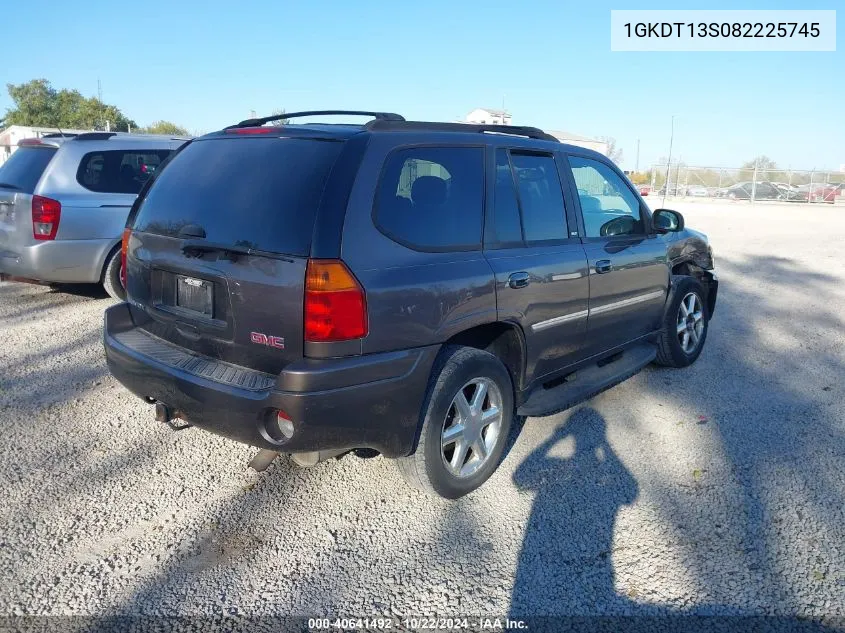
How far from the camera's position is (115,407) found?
4.47 m

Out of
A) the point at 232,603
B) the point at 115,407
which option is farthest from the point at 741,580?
the point at 115,407

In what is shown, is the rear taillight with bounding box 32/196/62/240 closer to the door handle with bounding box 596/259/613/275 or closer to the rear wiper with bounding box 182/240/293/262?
the rear wiper with bounding box 182/240/293/262

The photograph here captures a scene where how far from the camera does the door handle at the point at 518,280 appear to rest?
3.48 meters

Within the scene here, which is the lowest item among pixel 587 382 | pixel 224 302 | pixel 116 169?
pixel 587 382

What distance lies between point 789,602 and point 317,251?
2392mm

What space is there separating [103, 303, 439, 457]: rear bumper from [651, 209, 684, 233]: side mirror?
2611 mm

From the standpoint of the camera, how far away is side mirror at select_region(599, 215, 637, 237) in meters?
4.45

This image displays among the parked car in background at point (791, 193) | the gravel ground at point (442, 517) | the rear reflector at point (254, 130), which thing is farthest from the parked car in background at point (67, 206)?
the parked car in background at point (791, 193)

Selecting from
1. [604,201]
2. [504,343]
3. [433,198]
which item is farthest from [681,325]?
[433,198]

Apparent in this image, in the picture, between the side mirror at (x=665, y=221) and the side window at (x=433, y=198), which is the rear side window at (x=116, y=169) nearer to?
the side window at (x=433, y=198)

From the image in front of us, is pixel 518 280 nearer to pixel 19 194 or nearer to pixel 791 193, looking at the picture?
pixel 19 194

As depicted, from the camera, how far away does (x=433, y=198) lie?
10.7ft

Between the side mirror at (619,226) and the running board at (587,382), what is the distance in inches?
34.7

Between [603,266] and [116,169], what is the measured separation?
534 centimetres
